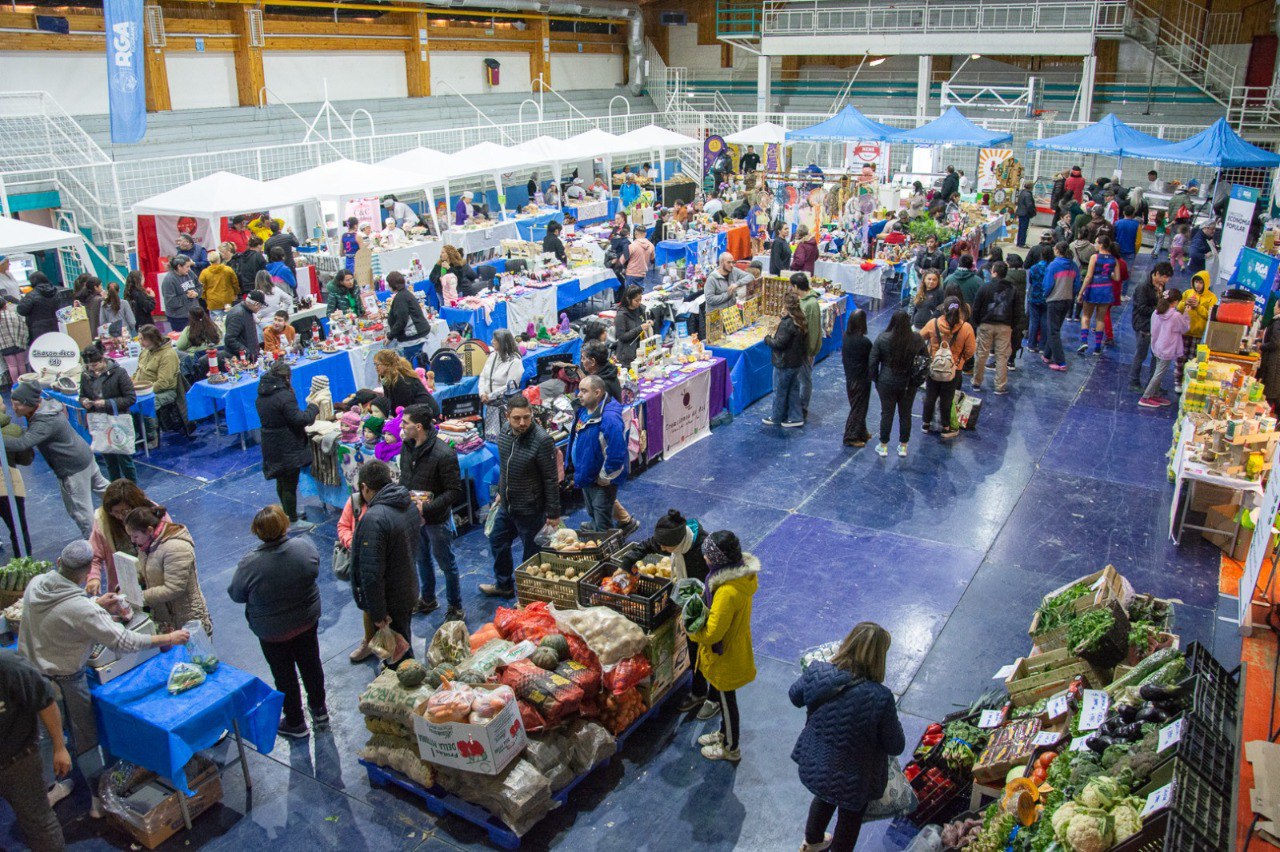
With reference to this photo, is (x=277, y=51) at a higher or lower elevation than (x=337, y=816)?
higher

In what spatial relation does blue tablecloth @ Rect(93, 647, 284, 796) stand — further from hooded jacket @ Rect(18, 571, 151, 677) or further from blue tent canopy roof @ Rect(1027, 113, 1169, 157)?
blue tent canopy roof @ Rect(1027, 113, 1169, 157)

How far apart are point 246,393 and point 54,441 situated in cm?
250

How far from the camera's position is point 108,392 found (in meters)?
8.39

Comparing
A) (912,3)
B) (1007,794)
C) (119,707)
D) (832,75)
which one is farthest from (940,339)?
(832,75)

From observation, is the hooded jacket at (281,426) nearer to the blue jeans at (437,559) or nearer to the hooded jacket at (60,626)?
the blue jeans at (437,559)

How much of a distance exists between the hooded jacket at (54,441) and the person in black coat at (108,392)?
0.94 m

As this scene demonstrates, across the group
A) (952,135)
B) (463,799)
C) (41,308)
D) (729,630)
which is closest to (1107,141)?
(952,135)

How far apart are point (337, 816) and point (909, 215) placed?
14.5 metres

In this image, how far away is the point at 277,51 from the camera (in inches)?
896

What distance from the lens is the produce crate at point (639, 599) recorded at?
17.8ft

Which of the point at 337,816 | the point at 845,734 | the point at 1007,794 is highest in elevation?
the point at 845,734

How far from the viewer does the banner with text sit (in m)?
9.41

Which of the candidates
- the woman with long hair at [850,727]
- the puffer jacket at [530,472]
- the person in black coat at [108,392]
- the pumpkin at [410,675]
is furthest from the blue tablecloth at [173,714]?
the person in black coat at [108,392]

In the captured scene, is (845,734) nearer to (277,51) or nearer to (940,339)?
(940,339)
